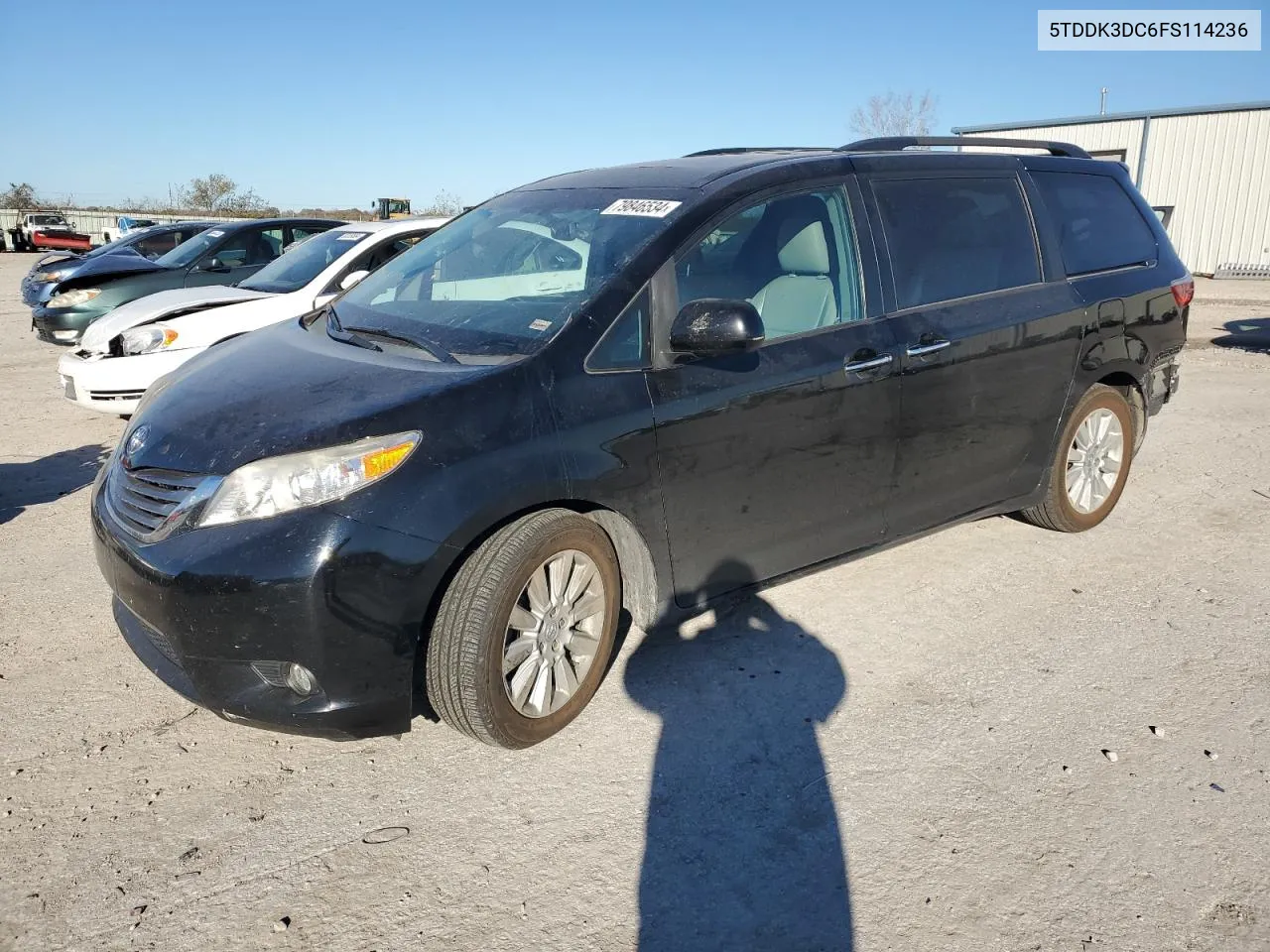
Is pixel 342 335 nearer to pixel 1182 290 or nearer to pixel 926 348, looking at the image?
pixel 926 348

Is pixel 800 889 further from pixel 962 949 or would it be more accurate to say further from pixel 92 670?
pixel 92 670

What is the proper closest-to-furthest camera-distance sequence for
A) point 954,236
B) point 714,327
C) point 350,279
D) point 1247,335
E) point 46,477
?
point 714,327 → point 954,236 → point 46,477 → point 350,279 → point 1247,335

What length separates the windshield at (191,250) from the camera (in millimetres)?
9977

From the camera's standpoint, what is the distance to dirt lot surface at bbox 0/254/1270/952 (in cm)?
240

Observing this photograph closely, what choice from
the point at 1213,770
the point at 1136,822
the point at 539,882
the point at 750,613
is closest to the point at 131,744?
the point at 539,882

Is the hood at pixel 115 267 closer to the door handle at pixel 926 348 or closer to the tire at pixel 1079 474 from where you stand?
the door handle at pixel 926 348

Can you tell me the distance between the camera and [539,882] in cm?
254

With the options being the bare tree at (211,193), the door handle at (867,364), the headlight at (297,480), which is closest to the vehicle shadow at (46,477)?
the headlight at (297,480)

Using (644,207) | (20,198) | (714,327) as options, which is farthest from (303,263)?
(20,198)

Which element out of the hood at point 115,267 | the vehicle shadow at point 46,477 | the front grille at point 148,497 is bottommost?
the vehicle shadow at point 46,477

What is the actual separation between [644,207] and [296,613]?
1952 mm

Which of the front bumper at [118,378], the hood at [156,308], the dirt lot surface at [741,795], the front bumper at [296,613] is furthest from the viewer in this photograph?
the hood at [156,308]

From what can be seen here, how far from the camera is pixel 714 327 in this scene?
3.18 meters

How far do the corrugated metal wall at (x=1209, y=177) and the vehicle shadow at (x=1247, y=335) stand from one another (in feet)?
31.2
